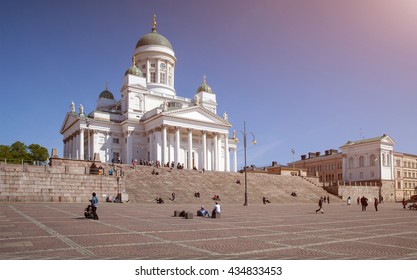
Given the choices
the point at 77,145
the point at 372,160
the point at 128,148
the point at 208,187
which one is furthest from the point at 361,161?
the point at 77,145

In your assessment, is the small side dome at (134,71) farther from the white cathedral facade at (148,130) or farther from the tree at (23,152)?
the tree at (23,152)

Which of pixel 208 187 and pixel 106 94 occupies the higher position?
pixel 106 94

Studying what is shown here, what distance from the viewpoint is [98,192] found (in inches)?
1593

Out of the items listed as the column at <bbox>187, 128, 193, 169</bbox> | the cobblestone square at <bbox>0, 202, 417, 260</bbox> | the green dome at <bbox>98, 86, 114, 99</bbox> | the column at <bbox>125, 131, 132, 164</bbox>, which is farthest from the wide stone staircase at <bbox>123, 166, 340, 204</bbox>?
the green dome at <bbox>98, 86, 114, 99</bbox>

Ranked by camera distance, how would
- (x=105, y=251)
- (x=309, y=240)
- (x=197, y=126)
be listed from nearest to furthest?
(x=105, y=251), (x=309, y=240), (x=197, y=126)

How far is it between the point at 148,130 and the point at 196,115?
31.9 feet

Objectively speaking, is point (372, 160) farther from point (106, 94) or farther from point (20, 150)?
point (20, 150)

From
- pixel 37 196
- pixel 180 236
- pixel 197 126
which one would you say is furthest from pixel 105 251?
pixel 197 126

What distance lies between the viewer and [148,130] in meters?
74.9

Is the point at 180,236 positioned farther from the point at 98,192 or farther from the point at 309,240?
the point at 98,192

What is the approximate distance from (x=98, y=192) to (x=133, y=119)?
3754cm

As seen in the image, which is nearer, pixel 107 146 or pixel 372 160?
pixel 107 146

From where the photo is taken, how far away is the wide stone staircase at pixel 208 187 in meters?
44.4
